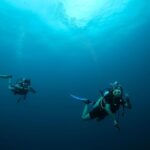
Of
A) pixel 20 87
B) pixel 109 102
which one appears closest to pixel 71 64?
pixel 20 87

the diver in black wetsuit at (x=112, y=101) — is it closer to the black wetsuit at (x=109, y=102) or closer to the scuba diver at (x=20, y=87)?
the black wetsuit at (x=109, y=102)

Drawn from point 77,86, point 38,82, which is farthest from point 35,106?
point 77,86

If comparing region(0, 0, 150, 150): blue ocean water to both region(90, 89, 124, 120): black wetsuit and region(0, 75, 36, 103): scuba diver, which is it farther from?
region(90, 89, 124, 120): black wetsuit

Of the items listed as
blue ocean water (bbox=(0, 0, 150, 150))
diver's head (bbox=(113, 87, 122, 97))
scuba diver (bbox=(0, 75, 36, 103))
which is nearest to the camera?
diver's head (bbox=(113, 87, 122, 97))

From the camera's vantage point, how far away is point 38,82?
5103 cm

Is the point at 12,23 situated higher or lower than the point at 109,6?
higher

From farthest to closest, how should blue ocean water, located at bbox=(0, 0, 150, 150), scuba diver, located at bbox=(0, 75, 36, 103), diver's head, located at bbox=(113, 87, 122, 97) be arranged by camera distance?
1. blue ocean water, located at bbox=(0, 0, 150, 150)
2. scuba diver, located at bbox=(0, 75, 36, 103)
3. diver's head, located at bbox=(113, 87, 122, 97)

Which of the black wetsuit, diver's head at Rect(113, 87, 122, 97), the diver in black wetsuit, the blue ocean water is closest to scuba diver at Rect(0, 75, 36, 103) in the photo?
the black wetsuit

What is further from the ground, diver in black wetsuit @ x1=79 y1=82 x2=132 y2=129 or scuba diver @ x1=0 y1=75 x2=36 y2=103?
scuba diver @ x1=0 y1=75 x2=36 y2=103

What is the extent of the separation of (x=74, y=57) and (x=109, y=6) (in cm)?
2106

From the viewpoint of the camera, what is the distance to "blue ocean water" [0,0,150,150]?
23000 mm

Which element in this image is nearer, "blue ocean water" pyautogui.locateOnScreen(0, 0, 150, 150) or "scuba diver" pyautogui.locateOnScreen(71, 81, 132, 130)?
"scuba diver" pyautogui.locateOnScreen(71, 81, 132, 130)

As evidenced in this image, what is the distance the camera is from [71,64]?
44094 millimetres

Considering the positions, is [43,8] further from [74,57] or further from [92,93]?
[92,93]
